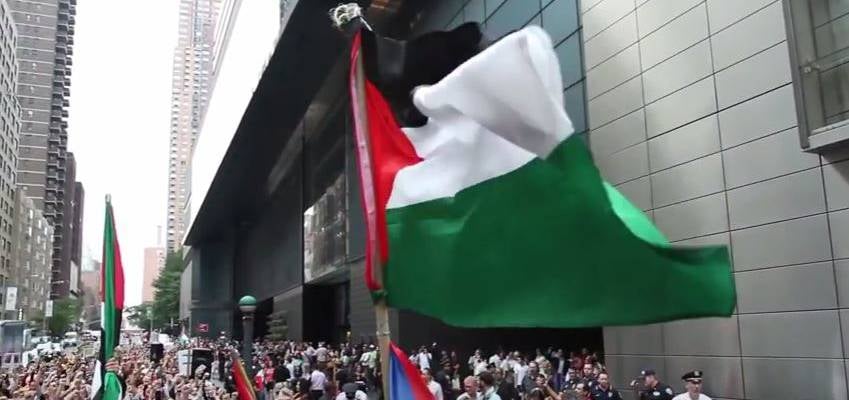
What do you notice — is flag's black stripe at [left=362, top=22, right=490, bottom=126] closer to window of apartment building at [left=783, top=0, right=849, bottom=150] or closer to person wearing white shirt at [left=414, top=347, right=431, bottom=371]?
window of apartment building at [left=783, top=0, right=849, bottom=150]

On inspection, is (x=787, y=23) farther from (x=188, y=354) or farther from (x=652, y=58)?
(x=188, y=354)

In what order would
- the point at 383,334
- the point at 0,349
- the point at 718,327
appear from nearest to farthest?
the point at 383,334
the point at 718,327
the point at 0,349

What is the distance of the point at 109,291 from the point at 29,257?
378 feet

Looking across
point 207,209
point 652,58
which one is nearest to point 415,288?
point 652,58

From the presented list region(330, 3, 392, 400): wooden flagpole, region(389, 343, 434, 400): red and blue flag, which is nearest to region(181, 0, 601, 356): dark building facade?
region(330, 3, 392, 400): wooden flagpole

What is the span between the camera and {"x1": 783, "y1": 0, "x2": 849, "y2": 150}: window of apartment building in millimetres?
10461

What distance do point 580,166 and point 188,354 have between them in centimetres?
1930

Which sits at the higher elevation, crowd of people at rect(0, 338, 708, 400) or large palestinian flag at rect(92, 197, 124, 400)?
large palestinian flag at rect(92, 197, 124, 400)

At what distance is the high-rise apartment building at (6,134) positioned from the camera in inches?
3681

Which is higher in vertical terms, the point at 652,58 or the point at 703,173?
the point at 652,58

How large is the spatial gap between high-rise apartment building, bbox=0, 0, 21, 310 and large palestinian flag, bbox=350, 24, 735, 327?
9874 centimetres

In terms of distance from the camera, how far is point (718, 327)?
12.1m

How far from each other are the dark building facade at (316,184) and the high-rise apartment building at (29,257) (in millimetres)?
42967

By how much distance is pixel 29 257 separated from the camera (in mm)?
112938
